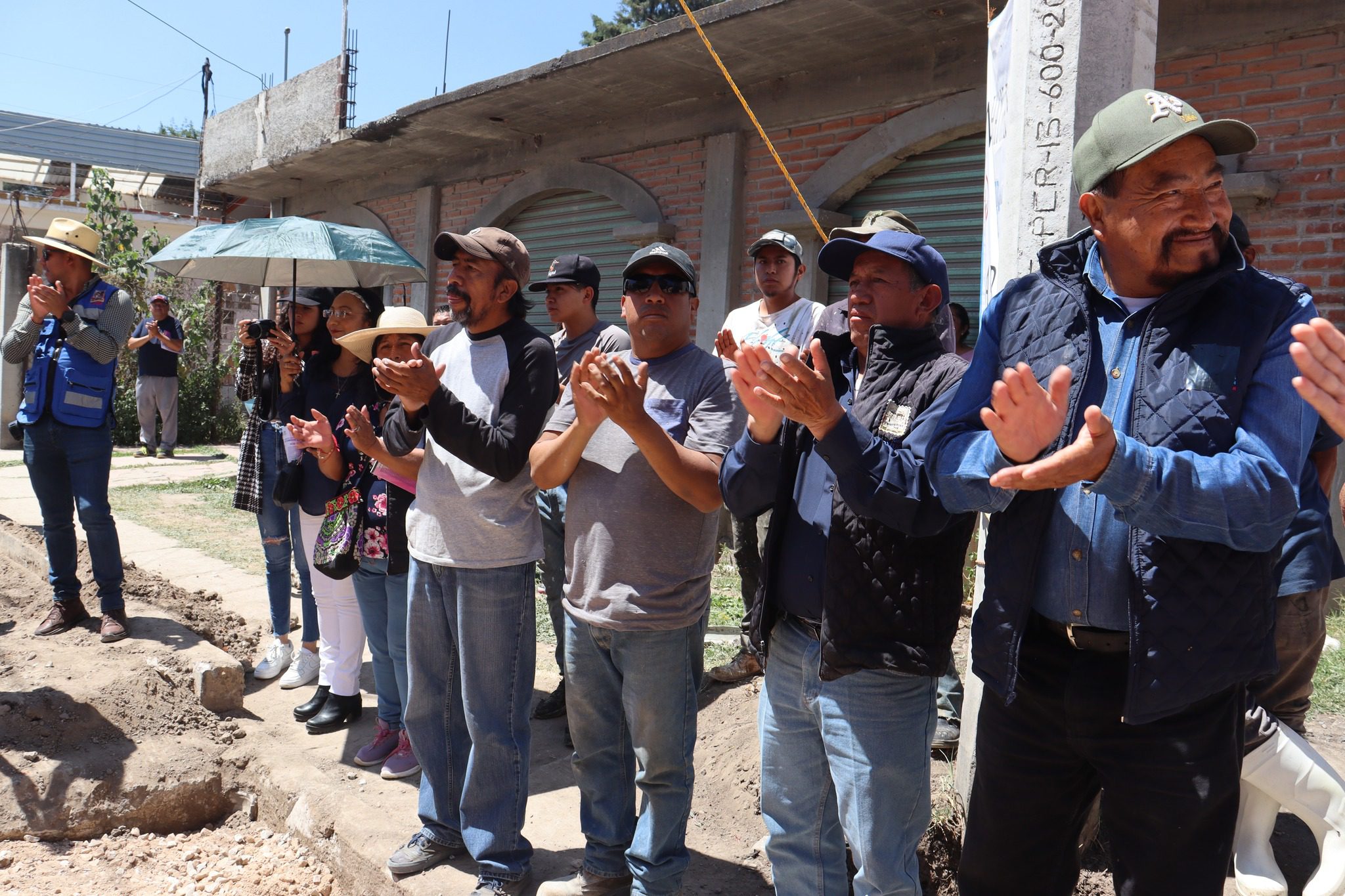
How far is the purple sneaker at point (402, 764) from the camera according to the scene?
407 centimetres

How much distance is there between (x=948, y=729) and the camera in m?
3.85

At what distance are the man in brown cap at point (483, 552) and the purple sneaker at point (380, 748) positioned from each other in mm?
955

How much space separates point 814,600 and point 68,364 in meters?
4.73

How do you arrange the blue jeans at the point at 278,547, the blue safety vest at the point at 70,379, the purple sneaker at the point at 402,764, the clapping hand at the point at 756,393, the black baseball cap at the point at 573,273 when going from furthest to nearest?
the blue safety vest at the point at 70,379 → the blue jeans at the point at 278,547 → the black baseball cap at the point at 573,273 → the purple sneaker at the point at 402,764 → the clapping hand at the point at 756,393

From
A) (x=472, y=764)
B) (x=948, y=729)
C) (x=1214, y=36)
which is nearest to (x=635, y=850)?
(x=472, y=764)

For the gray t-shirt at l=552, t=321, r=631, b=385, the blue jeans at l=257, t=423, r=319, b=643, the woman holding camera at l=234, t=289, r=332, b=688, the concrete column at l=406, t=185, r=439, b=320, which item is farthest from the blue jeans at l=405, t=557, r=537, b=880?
the concrete column at l=406, t=185, r=439, b=320

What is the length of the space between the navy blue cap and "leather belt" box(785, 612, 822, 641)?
87cm

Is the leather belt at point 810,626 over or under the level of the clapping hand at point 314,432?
under

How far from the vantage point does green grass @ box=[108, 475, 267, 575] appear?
8.02 meters

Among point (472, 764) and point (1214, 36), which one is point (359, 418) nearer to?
point (472, 764)

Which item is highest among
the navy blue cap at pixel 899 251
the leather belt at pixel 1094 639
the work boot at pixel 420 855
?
the navy blue cap at pixel 899 251

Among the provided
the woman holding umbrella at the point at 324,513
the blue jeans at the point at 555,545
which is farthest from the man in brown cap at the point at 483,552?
the woman holding umbrella at the point at 324,513

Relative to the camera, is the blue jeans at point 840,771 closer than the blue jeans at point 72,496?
Yes

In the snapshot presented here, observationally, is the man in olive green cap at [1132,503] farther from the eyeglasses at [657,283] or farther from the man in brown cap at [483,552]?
the man in brown cap at [483,552]
